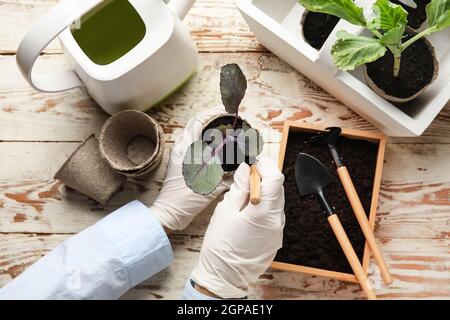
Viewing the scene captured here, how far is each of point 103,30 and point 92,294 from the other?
0.53m

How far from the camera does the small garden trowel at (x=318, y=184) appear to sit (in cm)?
105

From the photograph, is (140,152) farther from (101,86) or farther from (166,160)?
(101,86)

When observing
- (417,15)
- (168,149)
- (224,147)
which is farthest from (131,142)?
(417,15)

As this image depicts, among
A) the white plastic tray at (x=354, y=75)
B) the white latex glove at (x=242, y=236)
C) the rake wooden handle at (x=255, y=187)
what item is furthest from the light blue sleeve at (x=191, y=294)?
the white plastic tray at (x=354, y=75)

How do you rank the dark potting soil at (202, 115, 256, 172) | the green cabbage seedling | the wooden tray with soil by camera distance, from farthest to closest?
the wooden tray with soil
the dark potting soil at (202, 115, 256, 172)
the green cabbage seedling

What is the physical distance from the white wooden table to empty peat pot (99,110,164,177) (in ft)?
0.19

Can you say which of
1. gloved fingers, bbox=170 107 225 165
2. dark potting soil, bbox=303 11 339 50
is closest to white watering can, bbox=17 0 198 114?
gloved fingers, bbox=170 107 225 165

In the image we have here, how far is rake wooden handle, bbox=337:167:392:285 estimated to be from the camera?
3.47ft

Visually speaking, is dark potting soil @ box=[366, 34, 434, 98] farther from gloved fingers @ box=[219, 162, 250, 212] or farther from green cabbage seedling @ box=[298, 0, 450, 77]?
gloved fingers @ box=[219, 162, 250, 212]

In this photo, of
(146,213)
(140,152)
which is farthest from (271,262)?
(140,152)

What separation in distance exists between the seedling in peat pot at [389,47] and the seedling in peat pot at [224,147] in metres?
0.18

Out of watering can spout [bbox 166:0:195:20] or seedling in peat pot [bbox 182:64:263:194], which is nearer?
seedling in peat pot [bbox 182:64:263:194]

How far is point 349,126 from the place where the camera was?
120cm

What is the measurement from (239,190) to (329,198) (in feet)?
0.69
